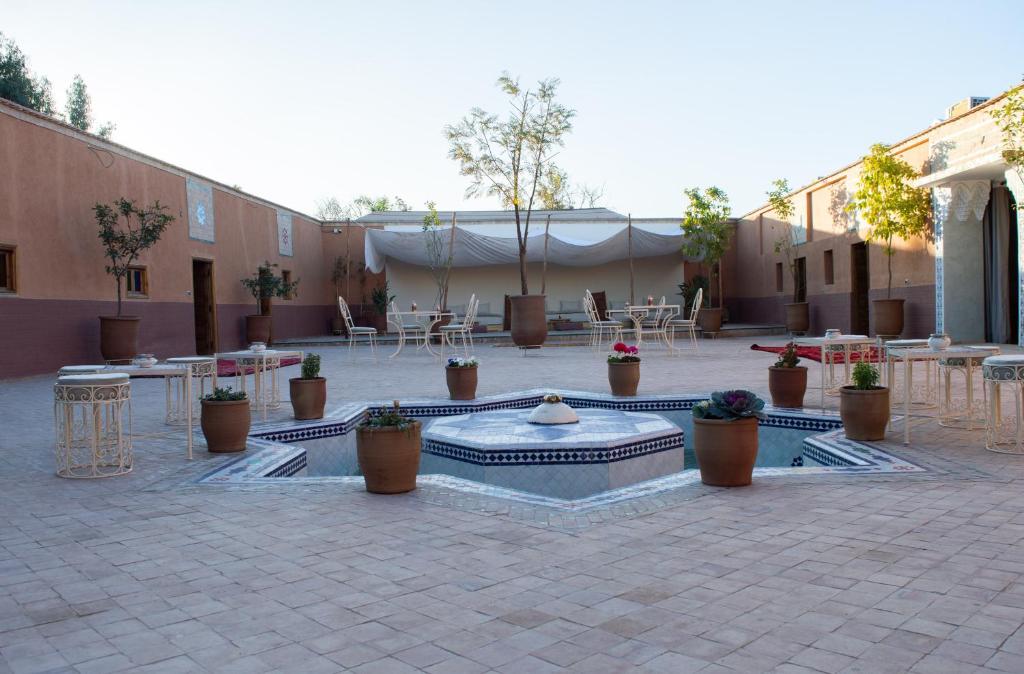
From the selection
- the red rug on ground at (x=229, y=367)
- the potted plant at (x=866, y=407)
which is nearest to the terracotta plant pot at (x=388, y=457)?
the potted plant at (x=866, y=407)

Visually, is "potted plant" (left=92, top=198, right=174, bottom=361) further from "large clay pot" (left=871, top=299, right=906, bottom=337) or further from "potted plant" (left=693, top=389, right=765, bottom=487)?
"large clay pot" (left=871, top=299, right=906, bottom=337)

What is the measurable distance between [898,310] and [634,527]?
30.8ft

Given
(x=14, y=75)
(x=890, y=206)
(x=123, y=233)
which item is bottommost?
(x=123, y=233)

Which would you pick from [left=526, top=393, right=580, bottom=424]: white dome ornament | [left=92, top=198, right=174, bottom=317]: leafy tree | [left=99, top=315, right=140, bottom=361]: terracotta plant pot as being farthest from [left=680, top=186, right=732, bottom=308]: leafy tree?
[left=526, top=393, right=580, bottom=424]: white dome ornament

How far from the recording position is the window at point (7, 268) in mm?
7828

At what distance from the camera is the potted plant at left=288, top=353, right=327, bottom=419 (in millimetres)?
4812

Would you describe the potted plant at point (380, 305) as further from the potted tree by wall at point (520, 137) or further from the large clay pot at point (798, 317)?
the large clay pot at point (798, 317)

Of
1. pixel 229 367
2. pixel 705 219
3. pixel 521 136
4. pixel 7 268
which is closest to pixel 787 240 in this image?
pixel 705 219

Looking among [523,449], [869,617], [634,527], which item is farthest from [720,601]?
[523,449]

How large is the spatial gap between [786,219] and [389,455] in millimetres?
13817

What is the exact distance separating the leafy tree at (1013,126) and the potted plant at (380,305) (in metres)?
10.9

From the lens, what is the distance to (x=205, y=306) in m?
12.0

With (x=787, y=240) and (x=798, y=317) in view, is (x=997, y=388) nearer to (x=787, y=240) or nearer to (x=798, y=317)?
(x=798, y=317)

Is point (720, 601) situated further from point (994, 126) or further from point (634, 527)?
point (994, 126)
